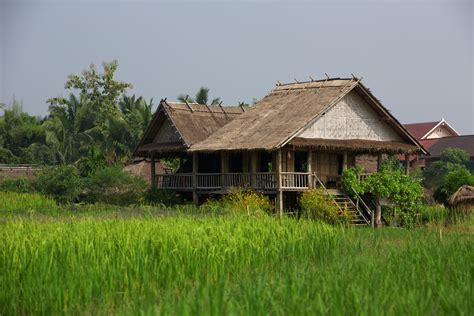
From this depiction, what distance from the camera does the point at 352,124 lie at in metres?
20.2

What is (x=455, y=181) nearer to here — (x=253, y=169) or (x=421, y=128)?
(x=253, y=169)

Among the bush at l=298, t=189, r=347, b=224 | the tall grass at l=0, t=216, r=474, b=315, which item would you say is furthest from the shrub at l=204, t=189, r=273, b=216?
the tall grass at l=0, t=216, r=474, b=315

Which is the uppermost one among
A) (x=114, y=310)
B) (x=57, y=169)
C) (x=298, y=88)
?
(x=298, y=88)

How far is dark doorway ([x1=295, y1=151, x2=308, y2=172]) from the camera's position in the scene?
68.9 feet

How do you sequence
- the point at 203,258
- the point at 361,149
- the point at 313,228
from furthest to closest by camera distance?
the point at 361,149
the point at 313,228
the point at 203,258

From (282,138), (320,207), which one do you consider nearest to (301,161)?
(282,138)

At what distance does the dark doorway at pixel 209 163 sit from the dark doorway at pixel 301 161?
2600 mm

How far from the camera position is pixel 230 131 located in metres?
20.5

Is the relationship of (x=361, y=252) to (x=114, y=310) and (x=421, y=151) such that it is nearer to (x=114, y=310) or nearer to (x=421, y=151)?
(x=114, y=310)

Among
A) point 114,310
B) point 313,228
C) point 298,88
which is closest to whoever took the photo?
point 114,310

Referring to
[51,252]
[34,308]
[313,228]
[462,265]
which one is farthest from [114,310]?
[313,228]

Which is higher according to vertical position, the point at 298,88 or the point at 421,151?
the point at 298,88

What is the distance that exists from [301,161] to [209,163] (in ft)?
10.6

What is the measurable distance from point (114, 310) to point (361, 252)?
4.54 metres
